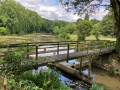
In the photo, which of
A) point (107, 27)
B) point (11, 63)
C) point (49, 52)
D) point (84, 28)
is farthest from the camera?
point (84, 28)

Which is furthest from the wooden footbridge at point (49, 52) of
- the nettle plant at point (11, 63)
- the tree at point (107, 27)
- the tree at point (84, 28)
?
the tree at point (84, 28)

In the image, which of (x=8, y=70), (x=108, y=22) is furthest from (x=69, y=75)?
(x=108, y=22)

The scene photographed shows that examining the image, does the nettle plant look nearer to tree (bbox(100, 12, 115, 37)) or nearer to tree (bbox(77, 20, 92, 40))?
tree (bbox(77, 20, 92, 40))

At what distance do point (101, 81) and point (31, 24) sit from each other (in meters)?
71.9

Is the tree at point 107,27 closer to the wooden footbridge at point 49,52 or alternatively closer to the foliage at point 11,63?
the wooden footbridge at point 49,52

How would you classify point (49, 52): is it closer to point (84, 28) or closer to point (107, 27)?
point (84, 28)

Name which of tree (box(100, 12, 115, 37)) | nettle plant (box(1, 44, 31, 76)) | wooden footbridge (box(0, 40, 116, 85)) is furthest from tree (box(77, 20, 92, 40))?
nettle plant (box(1, 44, 31, 76))

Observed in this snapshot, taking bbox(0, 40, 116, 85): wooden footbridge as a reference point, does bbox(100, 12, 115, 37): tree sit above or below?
above

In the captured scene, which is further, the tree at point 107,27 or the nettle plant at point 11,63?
the tree at point 107,27

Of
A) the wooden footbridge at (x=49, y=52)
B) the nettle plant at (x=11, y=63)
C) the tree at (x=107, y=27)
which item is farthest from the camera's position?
the tree at (x=107, y=27)

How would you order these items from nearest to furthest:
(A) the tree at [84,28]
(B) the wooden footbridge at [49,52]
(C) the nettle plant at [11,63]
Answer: (C) the nettle plant at [11,63] → (B) the wooden footbridge at [49,52] → (A) the tree at [84,28]

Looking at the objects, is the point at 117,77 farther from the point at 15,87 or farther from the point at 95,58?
the point at 15,87

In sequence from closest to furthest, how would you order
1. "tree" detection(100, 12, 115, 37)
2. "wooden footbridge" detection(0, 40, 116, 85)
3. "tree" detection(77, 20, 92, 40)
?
"wooden footbridge" detection(0, 40, 116, 85) < "tree" detection(100, 12, 115, 37) < "tree" detection(77, 20, 92, 40)

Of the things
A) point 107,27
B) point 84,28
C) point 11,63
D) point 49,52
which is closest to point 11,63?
point 11,63
